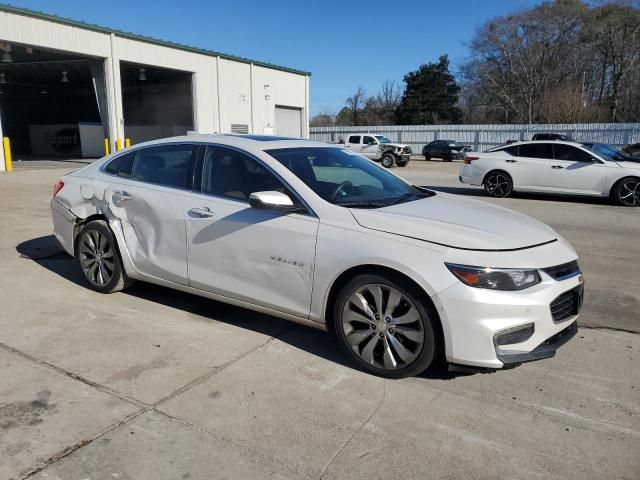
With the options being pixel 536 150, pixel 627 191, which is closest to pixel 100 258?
pixel 536 150

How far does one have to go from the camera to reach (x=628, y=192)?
39.9 ft

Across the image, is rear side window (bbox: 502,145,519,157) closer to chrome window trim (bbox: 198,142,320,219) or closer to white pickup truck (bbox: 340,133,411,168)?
chrome window trim (bbox: 198,142,320,219)

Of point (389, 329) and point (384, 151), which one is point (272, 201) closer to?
point (389, 329)

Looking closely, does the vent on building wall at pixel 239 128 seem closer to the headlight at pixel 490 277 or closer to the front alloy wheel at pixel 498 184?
the front alloy wheel at pixel 498 184

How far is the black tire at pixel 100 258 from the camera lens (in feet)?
16.5

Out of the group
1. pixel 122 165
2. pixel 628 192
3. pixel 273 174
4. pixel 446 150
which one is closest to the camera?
pixel 273 174

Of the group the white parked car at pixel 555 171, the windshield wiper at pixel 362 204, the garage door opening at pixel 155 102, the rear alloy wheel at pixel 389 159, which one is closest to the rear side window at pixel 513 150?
the white parked car at pixel 555 171

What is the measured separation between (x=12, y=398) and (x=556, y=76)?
62930 millimetres

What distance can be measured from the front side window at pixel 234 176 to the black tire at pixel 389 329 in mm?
968

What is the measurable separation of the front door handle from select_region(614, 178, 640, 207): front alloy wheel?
36.8 ft

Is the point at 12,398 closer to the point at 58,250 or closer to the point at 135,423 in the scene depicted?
the point at 135,423

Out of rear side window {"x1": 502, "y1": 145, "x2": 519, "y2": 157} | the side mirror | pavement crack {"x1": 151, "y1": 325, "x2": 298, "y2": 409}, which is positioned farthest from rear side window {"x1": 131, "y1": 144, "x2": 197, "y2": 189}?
rear side window {"x1": 502, "y1": 145, "x2": 519, "y2": 157}

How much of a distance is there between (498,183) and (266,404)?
39.6 ft

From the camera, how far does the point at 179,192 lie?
450 cm
